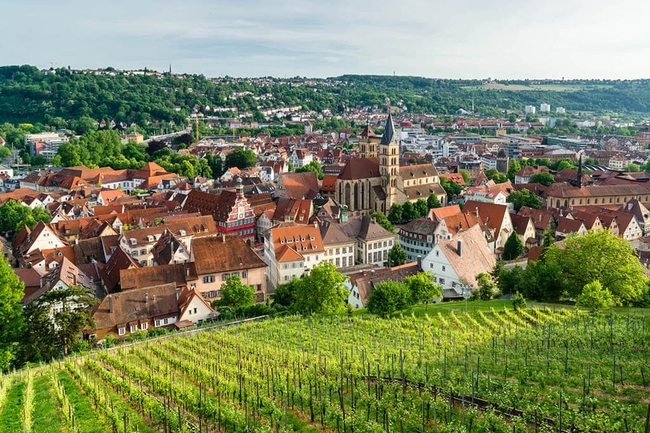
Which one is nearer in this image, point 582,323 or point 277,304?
point 582,323

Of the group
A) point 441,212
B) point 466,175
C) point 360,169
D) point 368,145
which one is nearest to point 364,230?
point 441,212

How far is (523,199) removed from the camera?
84625 mm

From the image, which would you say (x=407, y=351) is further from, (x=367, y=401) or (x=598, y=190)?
(x=598, y=190)

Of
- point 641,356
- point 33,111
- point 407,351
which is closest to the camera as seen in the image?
point 641,356

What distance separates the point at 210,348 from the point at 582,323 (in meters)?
20.4

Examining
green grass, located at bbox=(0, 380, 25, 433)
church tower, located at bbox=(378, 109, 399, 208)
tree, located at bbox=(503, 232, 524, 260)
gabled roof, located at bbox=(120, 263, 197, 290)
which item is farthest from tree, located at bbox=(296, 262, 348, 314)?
church tower, located at bbox=(378, 109, 399, 208)

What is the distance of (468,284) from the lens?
146 ft

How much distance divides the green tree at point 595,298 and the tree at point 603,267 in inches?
99.2

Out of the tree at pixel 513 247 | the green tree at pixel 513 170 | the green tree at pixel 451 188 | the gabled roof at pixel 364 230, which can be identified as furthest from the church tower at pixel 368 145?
the tree at pixel 513 247

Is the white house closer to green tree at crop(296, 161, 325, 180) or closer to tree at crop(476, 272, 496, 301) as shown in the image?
tree at crop(476, 272, 496, 301)

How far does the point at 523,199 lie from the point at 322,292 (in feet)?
183

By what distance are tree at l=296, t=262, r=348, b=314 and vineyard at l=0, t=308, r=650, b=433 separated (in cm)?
401

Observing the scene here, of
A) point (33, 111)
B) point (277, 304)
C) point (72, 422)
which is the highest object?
point (33, 111)

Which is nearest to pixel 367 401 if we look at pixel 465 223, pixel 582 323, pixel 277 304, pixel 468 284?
pixel 582 323
